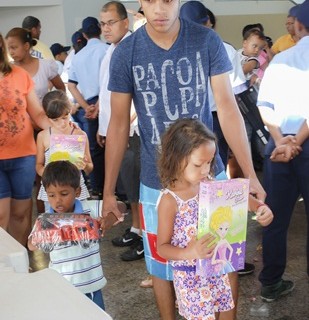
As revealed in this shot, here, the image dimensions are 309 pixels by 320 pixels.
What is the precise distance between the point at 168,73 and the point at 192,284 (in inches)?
36.3

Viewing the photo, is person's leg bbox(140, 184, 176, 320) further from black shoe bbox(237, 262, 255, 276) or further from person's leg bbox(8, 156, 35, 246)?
person's leg bbox(8, 156, 35, 246)

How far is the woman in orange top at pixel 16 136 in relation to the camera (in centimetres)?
392

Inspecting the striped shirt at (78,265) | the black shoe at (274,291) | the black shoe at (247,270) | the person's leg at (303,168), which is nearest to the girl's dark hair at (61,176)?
the striped shirt at (78,265)

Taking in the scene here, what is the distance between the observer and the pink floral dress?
2490mm

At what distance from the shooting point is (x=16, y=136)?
3.98 metres

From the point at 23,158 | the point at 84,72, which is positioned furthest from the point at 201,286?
the point at 84,72

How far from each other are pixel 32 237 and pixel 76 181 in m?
0.40

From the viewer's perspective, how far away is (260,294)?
3.78m

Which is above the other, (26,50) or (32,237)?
(26,50)

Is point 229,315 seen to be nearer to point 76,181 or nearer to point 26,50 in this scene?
point 76,181

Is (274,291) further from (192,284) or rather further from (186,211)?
(186,211)

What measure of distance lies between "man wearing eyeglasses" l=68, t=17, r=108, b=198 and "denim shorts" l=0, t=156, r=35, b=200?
1.78 metres

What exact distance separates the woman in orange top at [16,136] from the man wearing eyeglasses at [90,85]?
175cm

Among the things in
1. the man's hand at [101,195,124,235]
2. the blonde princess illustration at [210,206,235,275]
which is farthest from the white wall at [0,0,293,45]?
the blonde princess illustration at [210,206,235,275]
